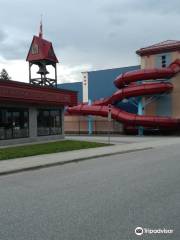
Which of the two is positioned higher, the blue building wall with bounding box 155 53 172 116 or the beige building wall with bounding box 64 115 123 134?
the blue building wall with bounding box 155 53 172 116

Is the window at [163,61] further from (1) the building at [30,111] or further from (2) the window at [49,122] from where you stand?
(2) the window at [49,122]

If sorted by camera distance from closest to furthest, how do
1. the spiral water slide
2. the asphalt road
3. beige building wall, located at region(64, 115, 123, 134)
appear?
the asphalt road → the spiral water slide → beige building wall, located at region(64, 115, 123, 134)

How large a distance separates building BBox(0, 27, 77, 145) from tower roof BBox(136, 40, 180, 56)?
15945mm

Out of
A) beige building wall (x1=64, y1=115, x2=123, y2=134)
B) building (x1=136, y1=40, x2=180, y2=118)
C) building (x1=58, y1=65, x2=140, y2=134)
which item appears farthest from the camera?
building (x1=58, y1=65, x2=140, y2=134)

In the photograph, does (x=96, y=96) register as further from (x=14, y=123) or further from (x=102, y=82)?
(x=14, y=123)

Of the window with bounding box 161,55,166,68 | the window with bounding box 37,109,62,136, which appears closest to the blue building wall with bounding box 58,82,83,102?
the window with bounding box 161,55,166,68

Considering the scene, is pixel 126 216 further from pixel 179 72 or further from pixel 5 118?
pixel 179 72

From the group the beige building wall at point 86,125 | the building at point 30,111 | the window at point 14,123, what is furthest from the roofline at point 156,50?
the window at point 14,123

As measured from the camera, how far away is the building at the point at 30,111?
86.2ft

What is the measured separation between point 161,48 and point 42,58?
14052 mm

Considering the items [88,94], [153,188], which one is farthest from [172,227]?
[88,94]

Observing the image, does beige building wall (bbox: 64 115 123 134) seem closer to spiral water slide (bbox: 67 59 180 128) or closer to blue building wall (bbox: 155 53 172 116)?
spiral water slide (bbox: 67 59 180 128)

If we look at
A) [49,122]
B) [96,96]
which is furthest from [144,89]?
[49,122]

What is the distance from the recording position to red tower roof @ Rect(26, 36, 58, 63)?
39.6 metres
